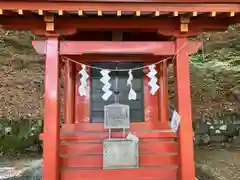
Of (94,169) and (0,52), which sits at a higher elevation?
(0,52)

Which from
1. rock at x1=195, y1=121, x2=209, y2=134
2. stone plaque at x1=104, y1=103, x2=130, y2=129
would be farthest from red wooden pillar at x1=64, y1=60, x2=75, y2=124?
rock at x1=195, y1=121, x2=209, y2=134

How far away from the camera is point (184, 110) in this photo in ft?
14.5

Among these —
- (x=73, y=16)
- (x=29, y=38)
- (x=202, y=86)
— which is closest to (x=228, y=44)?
(x=202, y=86)

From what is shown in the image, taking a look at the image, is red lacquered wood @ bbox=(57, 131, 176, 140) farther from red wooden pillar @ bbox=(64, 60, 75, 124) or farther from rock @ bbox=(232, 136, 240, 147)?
rock @ bbox=(232, 136, 240, 147)

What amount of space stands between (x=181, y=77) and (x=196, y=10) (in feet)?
3.46

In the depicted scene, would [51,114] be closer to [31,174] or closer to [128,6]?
[128,6]

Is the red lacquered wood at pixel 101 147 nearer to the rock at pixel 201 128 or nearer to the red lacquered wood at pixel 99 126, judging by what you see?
the red lacquered wood at pixel 99 126

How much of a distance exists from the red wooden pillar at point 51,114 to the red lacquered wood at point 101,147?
1.57 ft

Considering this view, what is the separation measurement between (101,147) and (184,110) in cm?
160

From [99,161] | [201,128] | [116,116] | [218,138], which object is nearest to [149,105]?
[116,116]

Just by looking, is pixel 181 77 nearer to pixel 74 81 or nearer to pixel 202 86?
pixel 74 81

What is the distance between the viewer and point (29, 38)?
13469 mm

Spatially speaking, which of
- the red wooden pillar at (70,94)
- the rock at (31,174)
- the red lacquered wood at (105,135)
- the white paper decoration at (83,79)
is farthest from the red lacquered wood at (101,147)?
the rock at (31,174)

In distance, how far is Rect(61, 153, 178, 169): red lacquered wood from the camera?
4.77m
